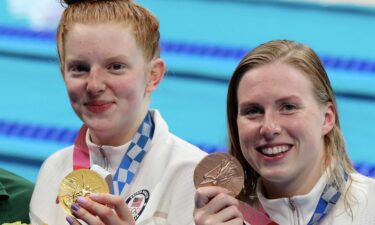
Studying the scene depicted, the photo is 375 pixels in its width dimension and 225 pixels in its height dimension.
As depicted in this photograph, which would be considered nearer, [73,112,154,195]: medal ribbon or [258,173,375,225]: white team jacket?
[258,173,375,225]: white team jacket

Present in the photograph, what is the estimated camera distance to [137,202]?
241cm

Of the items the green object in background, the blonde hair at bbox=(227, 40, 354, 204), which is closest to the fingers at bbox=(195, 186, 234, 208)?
the blonde hair at bbox=(227, 40, 354, 204)

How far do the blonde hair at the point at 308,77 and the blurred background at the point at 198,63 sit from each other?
1866 mm

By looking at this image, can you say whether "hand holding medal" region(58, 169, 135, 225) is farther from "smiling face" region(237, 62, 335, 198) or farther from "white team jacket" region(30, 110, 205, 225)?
"smiling face" region(237, 62, 335, 198)

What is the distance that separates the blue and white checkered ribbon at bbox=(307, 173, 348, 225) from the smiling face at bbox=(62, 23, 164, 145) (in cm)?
57

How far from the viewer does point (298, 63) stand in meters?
2.24

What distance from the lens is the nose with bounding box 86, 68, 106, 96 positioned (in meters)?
2.38

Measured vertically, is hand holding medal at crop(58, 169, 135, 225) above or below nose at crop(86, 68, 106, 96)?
below

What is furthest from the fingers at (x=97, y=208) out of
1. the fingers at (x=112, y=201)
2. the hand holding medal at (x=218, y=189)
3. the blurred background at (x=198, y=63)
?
the blurred background at (x=198, y=63)

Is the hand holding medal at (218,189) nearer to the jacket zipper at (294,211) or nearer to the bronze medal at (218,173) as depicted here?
the bronze medal at (218,173)

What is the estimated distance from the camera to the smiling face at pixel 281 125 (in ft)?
7.10

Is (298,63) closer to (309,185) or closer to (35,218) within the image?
(309,185)

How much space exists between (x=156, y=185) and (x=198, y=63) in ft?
8.22

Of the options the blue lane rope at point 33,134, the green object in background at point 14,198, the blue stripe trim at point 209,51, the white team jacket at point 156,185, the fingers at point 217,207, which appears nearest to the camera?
the fingers at point 217,207
